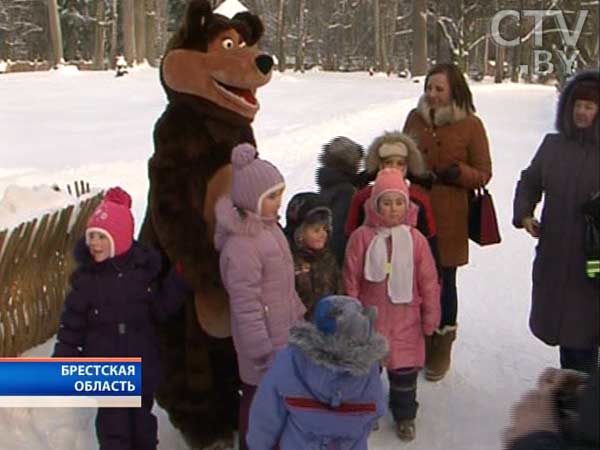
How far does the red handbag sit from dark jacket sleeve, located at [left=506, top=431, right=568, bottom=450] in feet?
8.99

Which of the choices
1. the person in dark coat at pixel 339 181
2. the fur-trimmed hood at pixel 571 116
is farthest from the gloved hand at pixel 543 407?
the person in dark coat at pixel 339 181

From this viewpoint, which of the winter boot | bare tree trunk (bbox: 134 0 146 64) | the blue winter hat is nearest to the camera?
the blue winter hat

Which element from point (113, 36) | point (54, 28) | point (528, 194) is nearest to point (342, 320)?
point (528, 194)

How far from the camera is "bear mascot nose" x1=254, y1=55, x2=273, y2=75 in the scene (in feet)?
11.5

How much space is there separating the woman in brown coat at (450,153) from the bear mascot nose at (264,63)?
3.31 feet

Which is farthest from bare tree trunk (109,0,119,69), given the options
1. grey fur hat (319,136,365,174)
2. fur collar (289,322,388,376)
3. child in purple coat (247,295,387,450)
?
fur collar (289,322,388,376)

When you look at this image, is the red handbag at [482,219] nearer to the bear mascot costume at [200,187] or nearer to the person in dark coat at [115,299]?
the bear mascot costume at [200,187]

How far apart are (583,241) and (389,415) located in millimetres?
1495

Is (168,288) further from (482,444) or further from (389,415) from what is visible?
(482,444)

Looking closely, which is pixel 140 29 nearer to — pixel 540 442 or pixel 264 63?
pixel 264 63

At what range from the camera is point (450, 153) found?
4.19m

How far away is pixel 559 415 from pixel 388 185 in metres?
2.07

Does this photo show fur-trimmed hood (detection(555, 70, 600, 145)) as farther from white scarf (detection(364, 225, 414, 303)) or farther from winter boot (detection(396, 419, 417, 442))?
winter boot (detection(396, 419, 417, 442))

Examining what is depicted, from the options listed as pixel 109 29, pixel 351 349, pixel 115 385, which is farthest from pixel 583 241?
pixel 109 29
